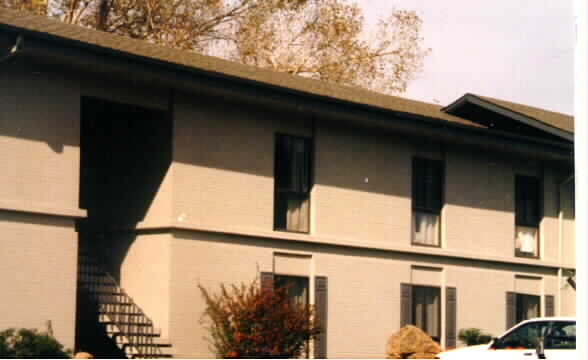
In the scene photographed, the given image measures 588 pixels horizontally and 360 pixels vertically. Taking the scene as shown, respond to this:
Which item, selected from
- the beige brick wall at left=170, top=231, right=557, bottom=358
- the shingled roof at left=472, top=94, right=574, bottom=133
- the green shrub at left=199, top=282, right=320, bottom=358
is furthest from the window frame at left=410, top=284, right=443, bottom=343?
the shingled roof at left=472, top=94, right=574, bottom=133

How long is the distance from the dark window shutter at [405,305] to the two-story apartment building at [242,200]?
0.21ft

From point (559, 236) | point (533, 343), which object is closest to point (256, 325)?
point (533, 343)

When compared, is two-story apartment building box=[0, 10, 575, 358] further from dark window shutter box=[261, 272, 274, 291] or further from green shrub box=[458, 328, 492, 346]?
green shrub box=[458, 328, 492, 346]

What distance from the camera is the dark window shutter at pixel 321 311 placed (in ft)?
75.3

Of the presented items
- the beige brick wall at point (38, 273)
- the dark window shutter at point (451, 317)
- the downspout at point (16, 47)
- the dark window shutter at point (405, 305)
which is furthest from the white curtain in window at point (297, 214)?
the downspout at point (16, 47)

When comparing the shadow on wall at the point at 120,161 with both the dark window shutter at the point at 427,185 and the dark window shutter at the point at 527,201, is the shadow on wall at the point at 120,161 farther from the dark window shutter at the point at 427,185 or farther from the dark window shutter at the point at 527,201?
the dark window shutter at the point at 527,201

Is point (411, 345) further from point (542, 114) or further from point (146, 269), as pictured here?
point (542, 114)

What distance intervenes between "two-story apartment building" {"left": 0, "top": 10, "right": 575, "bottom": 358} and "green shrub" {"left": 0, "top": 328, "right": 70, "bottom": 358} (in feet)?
1.13

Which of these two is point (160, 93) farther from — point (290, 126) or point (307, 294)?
point (307, 294)

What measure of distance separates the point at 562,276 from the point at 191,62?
14.2 meters

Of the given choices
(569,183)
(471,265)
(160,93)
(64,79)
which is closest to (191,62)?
(160,93)

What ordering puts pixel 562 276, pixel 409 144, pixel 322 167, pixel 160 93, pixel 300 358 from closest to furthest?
pixel 160 93 → pixel 300 358 → pixel 322 167 → pixel 409 144 → pixel 562 276

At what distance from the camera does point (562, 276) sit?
2948 cm

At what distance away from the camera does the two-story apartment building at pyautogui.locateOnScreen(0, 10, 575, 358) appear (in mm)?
18500
